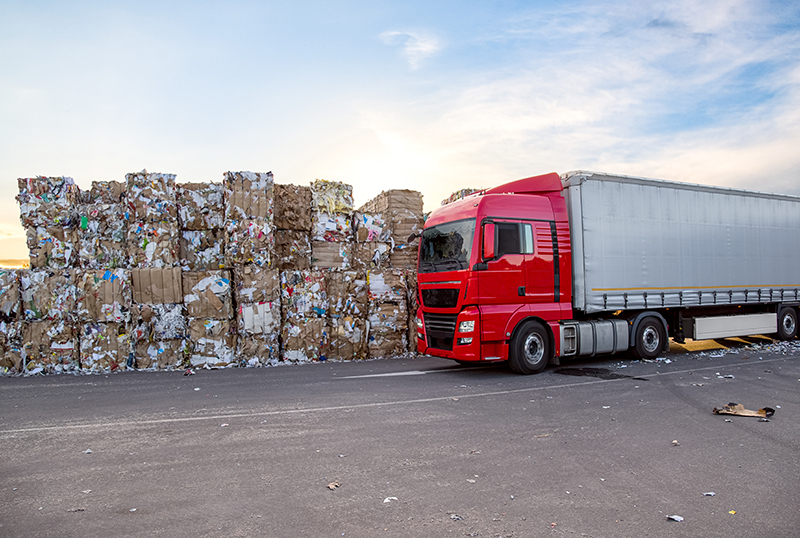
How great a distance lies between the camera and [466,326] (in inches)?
378

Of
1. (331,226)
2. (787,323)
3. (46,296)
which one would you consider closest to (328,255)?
(331,226)

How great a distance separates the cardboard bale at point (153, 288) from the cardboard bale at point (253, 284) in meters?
1.34

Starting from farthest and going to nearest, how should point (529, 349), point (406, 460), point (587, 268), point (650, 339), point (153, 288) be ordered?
point (153, 288) → point (650, 339) → point (587, 268) → point (529, 349) → point (406, 460)

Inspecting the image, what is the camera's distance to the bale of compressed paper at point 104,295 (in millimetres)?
12094

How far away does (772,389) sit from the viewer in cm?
844

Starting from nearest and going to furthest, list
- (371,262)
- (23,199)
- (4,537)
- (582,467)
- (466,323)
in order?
(4,537)
(582,467)
(466,323)
(23,199)
(371,262)

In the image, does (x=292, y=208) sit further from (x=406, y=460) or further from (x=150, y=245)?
(x=406, y=460)

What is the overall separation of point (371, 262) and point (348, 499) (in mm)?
9889

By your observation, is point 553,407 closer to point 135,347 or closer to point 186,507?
point 186,507

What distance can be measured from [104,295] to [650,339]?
1244 centimetres

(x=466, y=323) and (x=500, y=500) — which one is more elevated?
(x=466, y=323)

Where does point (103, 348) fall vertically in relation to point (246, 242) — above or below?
below

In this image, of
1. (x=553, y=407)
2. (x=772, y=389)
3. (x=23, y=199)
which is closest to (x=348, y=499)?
(x=553, y=407)

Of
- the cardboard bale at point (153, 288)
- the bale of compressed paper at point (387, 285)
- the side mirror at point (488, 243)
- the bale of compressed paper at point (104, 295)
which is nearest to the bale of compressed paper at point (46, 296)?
the bale of compressed paper at point (104, 295)
